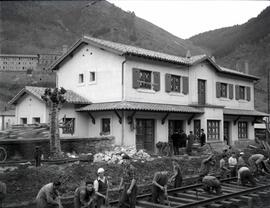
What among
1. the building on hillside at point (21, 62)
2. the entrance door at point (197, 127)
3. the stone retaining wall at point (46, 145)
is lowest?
the stone retaining wall at point (46, 145)

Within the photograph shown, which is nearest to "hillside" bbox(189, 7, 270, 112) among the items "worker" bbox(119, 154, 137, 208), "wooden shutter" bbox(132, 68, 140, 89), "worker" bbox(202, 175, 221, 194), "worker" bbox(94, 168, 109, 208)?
"wooden shutter" bbox(132, 68, 140, 89)

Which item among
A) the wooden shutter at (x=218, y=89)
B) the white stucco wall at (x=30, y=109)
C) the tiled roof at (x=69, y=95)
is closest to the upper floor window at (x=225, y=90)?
the wooden shutter at (x=218, y=89)

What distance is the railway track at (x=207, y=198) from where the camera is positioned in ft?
32.8

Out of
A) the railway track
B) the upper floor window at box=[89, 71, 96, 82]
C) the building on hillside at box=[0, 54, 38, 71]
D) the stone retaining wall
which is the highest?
the building on hillside at box=[0, 54, 38, 71]

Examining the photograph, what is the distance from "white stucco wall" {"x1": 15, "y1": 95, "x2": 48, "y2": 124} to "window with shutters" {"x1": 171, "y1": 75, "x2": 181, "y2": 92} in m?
8.68

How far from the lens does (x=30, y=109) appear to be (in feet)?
73.3

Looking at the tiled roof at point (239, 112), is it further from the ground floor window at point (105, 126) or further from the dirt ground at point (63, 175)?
the dirt ground at point (63, 175)

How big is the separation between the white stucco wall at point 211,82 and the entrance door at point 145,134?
168 inches

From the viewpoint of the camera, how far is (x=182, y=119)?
76.8 feet

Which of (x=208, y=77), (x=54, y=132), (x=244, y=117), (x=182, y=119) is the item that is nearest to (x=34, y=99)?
(x=54, y=132)

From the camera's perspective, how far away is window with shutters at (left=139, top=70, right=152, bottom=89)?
21066 millimetres

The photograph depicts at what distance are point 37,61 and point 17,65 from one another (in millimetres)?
6569

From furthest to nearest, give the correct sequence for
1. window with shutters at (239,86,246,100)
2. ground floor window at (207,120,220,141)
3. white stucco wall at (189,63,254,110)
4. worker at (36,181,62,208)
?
window with shutters at (239,86,246,100) → ground floor window at (207,120,220,141) → white stucco wall at (189,63,254,110) → worker at (36,181,62,208)

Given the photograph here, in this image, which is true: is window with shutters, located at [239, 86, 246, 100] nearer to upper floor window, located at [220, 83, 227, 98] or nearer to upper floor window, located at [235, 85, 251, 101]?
upper floor window, located at [235, 85, 251, 101]
